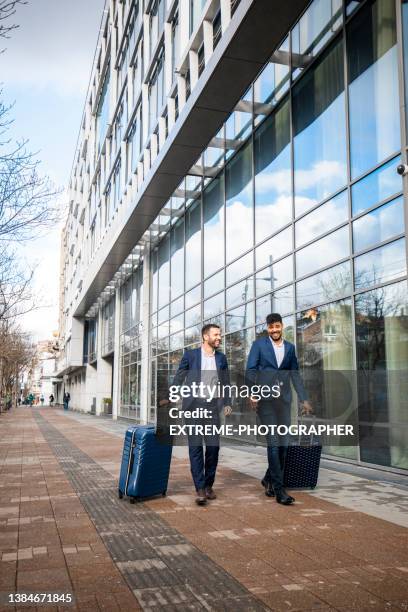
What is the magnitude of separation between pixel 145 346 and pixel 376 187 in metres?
16.4

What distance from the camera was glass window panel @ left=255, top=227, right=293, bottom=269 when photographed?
11452 mm

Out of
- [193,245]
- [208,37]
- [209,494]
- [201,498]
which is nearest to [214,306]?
[193,245]

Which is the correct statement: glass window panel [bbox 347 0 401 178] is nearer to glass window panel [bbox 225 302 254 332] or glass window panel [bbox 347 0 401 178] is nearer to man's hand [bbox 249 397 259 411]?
man's hand [bbox 249 397 259 411]

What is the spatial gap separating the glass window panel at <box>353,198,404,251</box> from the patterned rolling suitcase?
11.0 feet

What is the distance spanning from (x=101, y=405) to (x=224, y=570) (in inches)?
1380

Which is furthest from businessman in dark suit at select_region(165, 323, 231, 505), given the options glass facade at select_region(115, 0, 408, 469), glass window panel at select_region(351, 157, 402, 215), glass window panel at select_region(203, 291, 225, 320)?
glass window panel at select_region(203, 291, 225, 320)

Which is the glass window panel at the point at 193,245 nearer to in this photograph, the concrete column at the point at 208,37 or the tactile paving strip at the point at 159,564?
the concrete column at the point at 208,37

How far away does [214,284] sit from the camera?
622 inches

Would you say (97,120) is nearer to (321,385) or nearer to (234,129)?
(234,129)

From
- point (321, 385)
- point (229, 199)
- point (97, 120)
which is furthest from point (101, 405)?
point (321, 385)

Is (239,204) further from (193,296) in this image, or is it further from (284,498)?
(284,498)

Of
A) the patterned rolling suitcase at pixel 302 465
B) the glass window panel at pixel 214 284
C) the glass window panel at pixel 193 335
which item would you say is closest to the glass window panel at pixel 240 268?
the glass window panel at pixel 214 284

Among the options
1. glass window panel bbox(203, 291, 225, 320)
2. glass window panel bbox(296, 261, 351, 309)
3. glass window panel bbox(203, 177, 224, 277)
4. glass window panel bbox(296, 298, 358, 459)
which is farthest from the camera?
glass window panel bbox(203, 177, 224, 277)

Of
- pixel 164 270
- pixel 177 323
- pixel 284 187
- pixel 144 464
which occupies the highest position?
pixel 164 270
